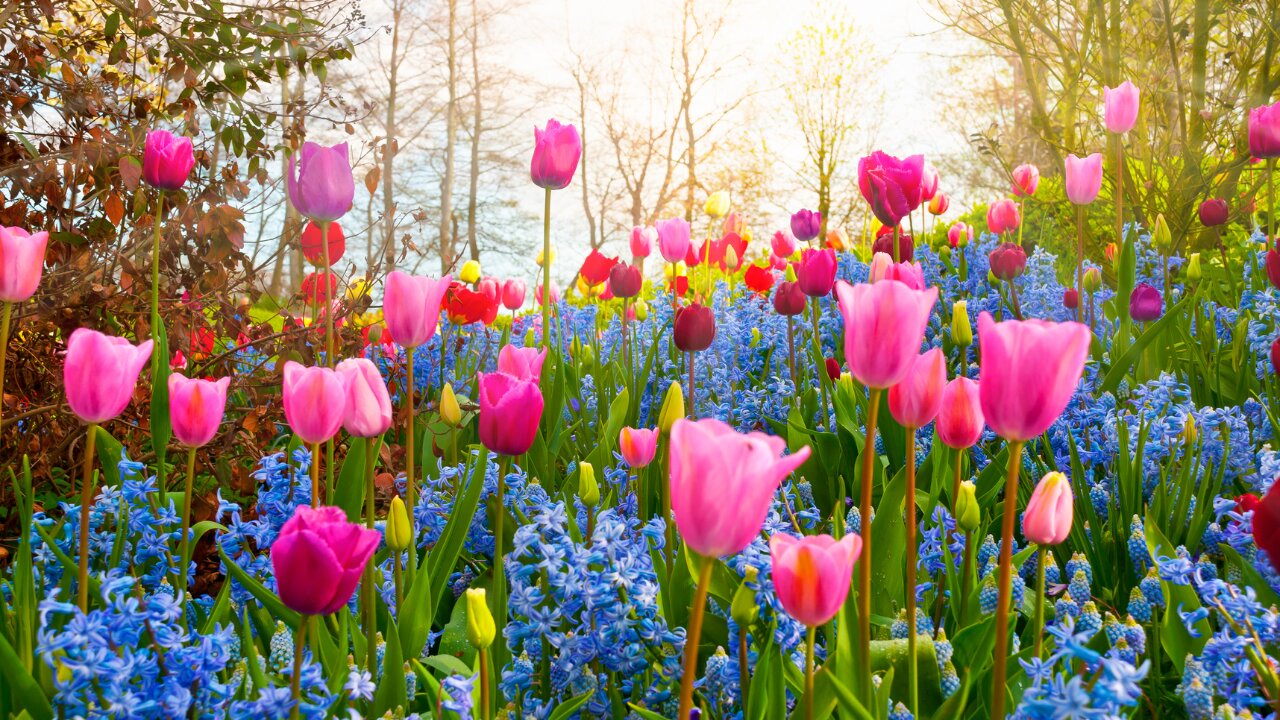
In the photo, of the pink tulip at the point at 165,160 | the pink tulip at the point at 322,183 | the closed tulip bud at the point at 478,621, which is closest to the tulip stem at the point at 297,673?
the closed tulip bud at the point at 478,621

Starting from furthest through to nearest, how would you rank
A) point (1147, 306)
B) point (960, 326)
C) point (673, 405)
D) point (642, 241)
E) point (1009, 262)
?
point (642, 241) < point (1009, 262) < point (1147, 306) < point (960, 326) < point (673, 405)

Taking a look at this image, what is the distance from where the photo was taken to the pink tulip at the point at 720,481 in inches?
29.9

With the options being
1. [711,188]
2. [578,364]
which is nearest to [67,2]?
[578,364]

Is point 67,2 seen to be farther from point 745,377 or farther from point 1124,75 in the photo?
point 1124,75

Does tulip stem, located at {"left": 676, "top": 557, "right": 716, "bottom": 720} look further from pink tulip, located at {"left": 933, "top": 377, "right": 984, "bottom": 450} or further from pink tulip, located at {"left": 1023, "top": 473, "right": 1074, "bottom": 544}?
pink tulip, located at {"left": 933, "top": 377, "right": 984, "bottom": 450}

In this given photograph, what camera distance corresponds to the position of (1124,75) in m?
6.21

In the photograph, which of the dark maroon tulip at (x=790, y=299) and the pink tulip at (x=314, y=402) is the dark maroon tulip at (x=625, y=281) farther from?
the pink tulip at (x=314, y=402)

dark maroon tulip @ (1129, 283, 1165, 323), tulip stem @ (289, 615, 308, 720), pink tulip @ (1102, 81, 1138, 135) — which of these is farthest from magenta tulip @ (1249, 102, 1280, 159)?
tulip stem @ (289, 615, 308, 720)

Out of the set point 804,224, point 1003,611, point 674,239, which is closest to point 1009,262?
point 804,224

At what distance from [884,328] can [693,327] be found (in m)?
1.39

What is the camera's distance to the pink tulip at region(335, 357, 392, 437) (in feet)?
4.74

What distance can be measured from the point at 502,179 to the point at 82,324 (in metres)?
23.3

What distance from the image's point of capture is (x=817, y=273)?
269 cm

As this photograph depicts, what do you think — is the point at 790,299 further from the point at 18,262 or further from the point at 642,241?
the point at 18,262
